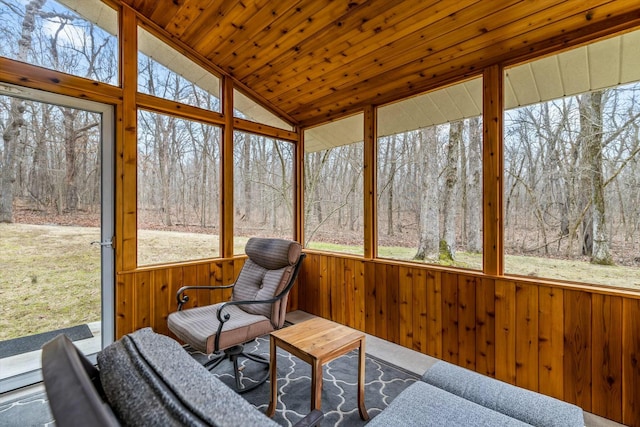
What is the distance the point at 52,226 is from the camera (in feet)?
8.11

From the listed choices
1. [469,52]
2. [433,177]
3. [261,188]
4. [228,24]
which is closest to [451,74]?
[469,52]

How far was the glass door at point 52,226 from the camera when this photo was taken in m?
2.29

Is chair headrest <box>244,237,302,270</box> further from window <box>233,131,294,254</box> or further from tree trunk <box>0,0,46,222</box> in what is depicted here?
tree trunk <box>0,0,46,222</box>

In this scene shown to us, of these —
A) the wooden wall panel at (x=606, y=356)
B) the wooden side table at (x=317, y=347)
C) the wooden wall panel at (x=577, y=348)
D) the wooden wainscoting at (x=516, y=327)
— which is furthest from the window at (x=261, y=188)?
the wooden wall panel at (x=606, y=356)

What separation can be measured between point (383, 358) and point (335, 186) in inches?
78.0

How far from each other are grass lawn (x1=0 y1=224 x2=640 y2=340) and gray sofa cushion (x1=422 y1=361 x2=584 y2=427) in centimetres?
114

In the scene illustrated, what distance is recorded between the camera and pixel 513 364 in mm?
2332

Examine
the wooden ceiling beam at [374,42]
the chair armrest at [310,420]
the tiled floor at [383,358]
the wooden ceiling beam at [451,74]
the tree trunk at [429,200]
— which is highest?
the wooden ceiling beam at [374,42]

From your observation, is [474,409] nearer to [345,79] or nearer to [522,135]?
[522,135]

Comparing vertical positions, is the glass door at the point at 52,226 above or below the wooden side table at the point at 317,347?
above

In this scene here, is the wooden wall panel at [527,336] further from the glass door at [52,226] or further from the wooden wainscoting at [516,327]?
the glass door at [52,226]

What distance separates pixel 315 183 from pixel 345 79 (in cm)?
135

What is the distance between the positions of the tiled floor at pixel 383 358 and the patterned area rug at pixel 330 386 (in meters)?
0.13

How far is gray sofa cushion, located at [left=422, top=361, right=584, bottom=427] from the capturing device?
130 cm
